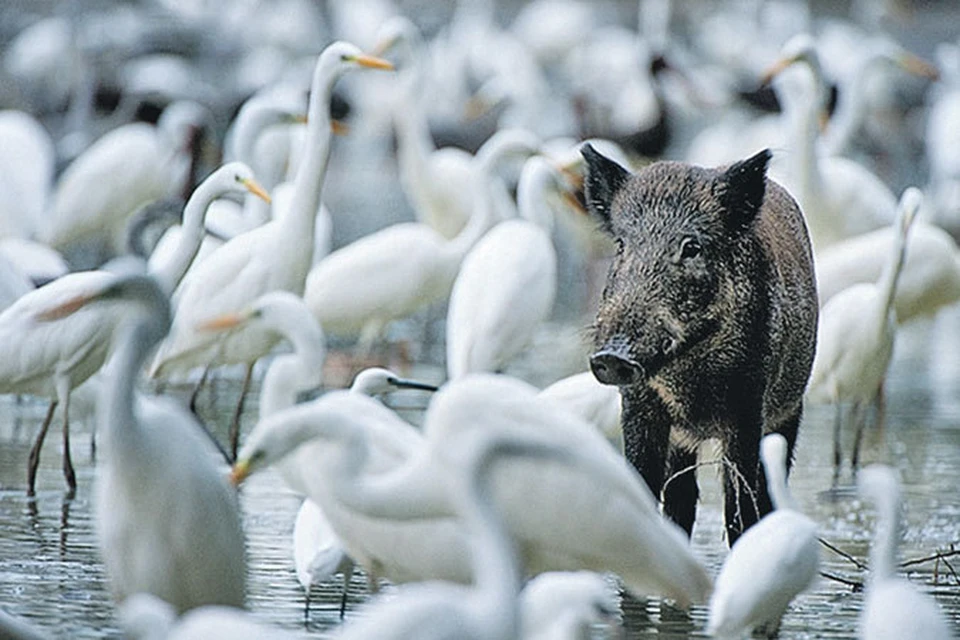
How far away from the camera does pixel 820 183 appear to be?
1404 centimetres

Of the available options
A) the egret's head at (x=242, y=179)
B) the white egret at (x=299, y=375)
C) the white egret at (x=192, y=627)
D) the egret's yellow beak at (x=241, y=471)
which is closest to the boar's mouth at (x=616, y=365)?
the white egret at (x=299, y=375)

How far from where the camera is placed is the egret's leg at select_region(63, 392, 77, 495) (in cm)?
926

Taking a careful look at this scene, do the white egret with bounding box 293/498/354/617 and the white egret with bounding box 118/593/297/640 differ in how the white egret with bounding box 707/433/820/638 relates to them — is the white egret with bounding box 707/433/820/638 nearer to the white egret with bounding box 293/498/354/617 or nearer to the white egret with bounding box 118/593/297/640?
the white egret with bounding box 293/498/354/617

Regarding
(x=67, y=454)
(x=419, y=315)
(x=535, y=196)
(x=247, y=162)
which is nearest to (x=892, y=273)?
(x=535, y=196)

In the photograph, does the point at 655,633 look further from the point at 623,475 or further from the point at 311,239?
the point at 311,239

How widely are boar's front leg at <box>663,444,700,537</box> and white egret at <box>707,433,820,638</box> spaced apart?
1309mm

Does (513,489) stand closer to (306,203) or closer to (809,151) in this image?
(306,203)

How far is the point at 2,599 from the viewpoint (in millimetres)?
7137

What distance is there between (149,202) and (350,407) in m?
11.5

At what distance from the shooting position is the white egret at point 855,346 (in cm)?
1092

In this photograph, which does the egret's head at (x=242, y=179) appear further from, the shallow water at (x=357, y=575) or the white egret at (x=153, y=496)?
the white egret at (x=153, y=496)

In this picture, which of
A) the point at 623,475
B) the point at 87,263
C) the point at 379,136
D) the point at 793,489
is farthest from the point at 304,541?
the point at 379,136

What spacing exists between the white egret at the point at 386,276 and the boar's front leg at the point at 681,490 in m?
4.85

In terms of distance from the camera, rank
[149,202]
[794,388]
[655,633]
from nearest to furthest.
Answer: [655,633] < [794,388] < [149,202]
